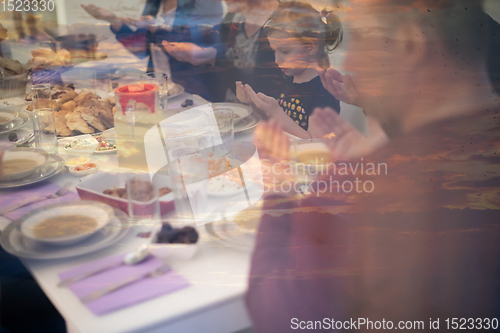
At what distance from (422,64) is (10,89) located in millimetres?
729

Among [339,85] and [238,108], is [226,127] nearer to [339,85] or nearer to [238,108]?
[238,108]

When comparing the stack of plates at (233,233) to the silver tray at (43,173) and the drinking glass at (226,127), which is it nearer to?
the drinking glass at (226,127)

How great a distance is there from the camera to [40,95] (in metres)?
0.57

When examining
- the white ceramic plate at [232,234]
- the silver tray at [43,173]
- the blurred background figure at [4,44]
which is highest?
the blurred background figure at [4,44]

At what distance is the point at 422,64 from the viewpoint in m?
0.55

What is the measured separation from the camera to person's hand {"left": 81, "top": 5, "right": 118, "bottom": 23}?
0.53 metres

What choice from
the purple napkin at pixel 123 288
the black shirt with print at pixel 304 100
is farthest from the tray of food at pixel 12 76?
the black shirt with print at pixel 304 100

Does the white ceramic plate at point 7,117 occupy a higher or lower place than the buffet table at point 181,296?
higher

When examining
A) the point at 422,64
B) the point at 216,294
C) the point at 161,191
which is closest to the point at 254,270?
the point at 216,294

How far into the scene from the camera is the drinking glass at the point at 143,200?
22.2 inches

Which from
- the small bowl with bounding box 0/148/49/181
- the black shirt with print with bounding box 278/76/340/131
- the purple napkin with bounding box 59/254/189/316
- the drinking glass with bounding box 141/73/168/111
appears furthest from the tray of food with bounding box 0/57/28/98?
the black shirt with print with bounding box 278/76/340/131

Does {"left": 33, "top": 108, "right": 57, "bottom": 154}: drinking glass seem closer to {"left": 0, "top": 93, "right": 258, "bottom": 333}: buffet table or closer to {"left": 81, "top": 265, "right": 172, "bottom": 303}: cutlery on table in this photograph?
{"left": 0, "top": 93, "right": 258, "bottom": 333}: buffet table

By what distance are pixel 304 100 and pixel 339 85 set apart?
0.07 m

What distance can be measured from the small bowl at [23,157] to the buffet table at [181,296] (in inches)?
1.2
